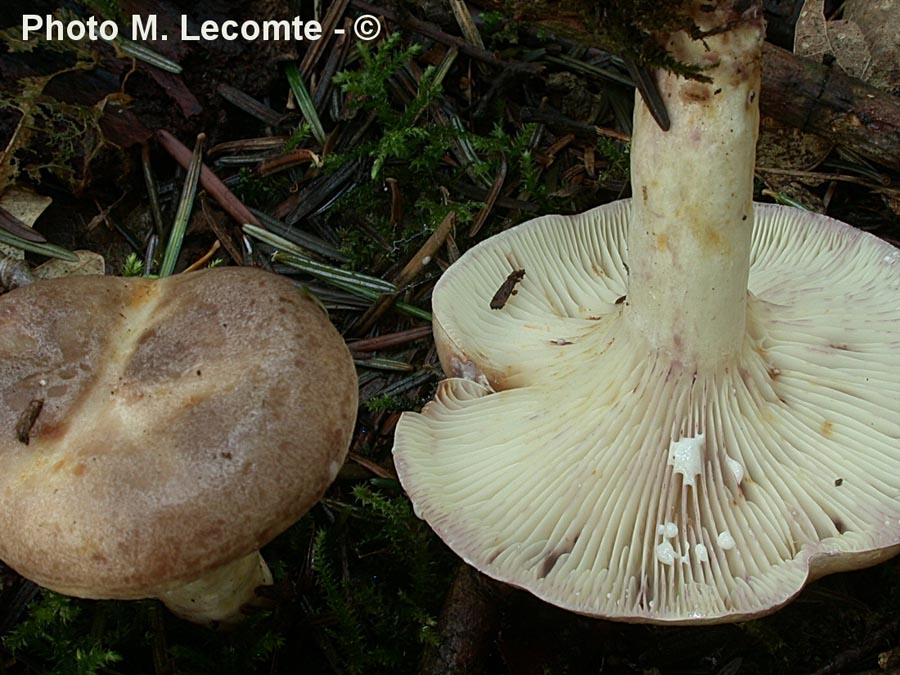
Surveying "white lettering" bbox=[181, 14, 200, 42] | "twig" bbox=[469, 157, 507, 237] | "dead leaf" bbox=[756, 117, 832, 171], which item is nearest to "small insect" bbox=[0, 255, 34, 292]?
"white lettering" bbox=[181, 14, 200, 42]

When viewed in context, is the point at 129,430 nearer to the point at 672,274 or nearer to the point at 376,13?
the point at 672,274

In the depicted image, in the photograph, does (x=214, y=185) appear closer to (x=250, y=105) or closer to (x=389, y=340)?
(x=250, y=105)

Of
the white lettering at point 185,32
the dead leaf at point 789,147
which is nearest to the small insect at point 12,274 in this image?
the white lettering at point 185,32

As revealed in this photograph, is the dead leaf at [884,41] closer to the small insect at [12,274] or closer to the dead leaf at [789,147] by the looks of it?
the dead leaf at [789,147]

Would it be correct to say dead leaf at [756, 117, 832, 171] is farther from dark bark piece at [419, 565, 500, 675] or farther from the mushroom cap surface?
dark bark piece at [419, 565, 500, 675]

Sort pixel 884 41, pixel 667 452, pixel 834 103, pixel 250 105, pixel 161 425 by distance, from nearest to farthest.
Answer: pixel 161 425
pixel 667 452
pixel 834 103
pixel 884 41
pixel 250 105

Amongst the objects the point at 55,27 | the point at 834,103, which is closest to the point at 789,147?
the point at 834,103
